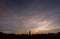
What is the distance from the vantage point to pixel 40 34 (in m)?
45.6

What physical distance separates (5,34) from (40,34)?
1302cm
